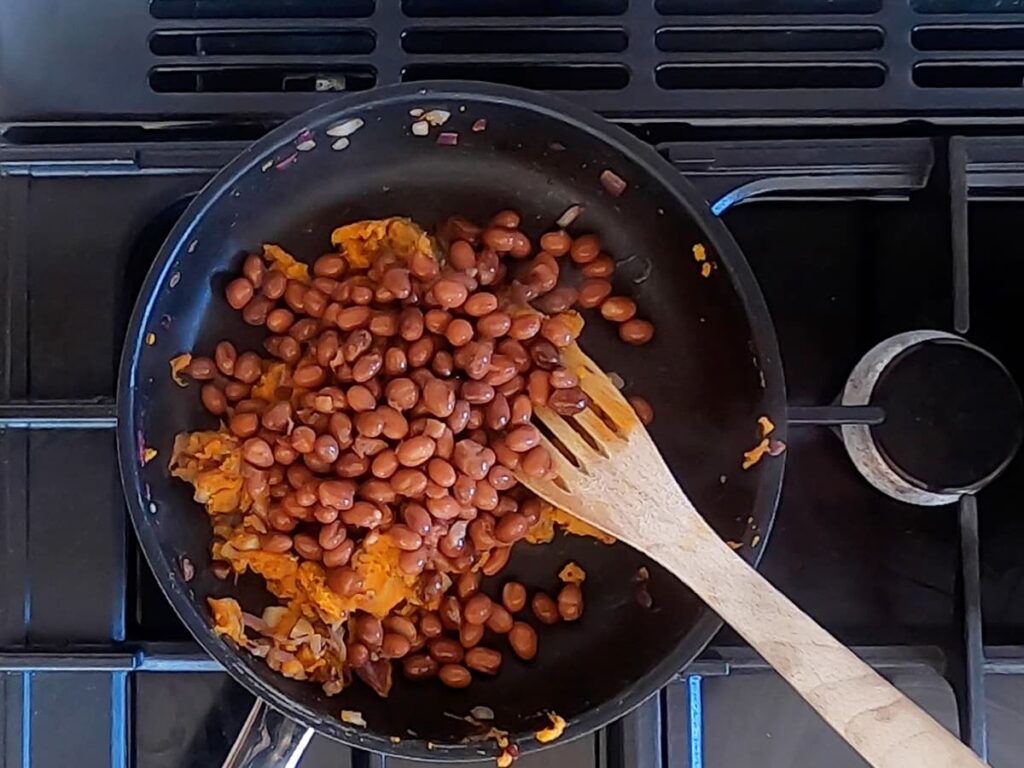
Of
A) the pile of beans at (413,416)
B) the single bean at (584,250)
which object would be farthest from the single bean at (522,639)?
the single bean at (584,250)

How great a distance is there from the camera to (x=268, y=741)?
0.67 m

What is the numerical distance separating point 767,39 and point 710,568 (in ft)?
1.00

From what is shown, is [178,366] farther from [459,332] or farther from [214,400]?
[459,332]

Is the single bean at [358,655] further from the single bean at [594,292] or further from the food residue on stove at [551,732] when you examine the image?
the single bean at [594,292]

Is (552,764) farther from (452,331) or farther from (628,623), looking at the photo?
(452,331)

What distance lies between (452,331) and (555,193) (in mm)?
117

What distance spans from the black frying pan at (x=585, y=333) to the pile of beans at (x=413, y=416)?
22 millimetres

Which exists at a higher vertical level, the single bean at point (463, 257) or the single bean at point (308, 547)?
the single bean at point (463, 257)

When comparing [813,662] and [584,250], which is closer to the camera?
[813,662]

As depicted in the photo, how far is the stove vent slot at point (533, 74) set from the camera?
2.43ft

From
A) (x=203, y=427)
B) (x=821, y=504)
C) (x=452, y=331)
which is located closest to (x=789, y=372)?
(x=821, y=504)

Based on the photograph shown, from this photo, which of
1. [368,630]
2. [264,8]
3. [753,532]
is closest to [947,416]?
[753,532]

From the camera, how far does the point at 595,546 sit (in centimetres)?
77

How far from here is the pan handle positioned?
26.1 inches
